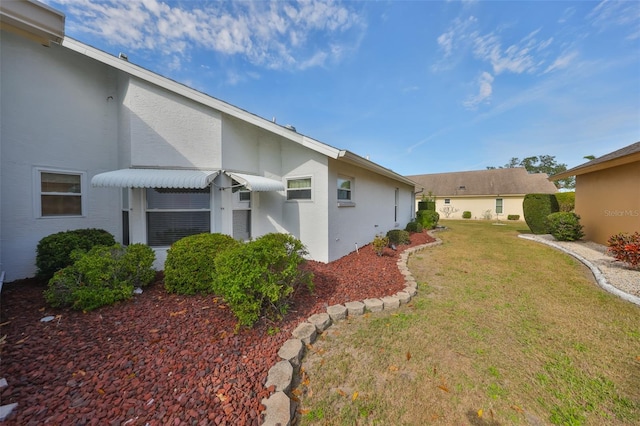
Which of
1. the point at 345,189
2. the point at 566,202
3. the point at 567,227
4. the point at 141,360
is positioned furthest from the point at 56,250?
the point at 566,202

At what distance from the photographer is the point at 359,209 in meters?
11.6

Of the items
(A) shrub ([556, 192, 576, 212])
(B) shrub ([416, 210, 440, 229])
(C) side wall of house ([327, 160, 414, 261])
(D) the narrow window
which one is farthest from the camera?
(A) shrub ([556, 192, 576, 212])

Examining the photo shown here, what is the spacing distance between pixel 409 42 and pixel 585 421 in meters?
15.9

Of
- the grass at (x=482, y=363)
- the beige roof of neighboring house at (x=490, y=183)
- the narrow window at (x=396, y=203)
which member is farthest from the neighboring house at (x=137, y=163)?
the beige roof of neighboring house at (x=490, y=183)

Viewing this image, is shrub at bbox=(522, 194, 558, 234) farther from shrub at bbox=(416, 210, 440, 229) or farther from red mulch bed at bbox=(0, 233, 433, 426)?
red mulch bed at bbox=(0, 233, 433, 426)

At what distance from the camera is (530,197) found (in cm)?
1745

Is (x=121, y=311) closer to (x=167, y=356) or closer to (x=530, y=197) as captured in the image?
(x=167, y=356)

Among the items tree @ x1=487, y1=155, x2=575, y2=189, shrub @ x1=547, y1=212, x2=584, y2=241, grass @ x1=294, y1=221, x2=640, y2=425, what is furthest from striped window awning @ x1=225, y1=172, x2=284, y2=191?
tree @ x1=487, y1=155, x2=575, y2=189

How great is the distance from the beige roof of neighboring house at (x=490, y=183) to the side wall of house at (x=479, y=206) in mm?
794

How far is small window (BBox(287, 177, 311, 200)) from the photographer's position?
949cm

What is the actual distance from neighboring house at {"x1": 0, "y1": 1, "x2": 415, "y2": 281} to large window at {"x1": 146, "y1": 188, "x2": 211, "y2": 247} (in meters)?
0.04

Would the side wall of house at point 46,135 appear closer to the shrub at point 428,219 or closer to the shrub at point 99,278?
the shrub at point 99,278

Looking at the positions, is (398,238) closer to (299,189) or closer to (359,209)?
(359,209)

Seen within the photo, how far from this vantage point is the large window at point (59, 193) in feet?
25.1
